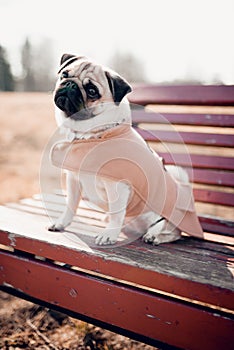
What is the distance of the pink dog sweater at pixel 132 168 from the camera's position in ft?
4.48

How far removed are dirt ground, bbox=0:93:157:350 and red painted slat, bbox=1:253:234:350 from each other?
37cm

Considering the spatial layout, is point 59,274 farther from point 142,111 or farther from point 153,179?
point 142,111

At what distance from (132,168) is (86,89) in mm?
340

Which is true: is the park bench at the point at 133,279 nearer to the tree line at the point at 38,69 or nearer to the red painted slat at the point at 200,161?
the red painted slat at the point at 200,161

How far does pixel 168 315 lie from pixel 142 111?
4.17 ft

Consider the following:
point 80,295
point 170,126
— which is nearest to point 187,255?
point 80,295

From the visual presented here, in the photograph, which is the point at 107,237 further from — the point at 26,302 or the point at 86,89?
the point at 26,302

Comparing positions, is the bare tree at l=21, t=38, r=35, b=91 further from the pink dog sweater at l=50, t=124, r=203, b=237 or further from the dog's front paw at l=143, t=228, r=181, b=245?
the dog's front paw at l=143, t=228, r=181, b=245

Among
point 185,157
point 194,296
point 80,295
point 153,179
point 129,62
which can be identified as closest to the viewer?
point 194,296

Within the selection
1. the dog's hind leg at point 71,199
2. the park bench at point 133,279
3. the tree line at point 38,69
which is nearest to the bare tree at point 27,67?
the tree line at point 38,69

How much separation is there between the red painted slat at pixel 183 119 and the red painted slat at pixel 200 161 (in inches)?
6.9

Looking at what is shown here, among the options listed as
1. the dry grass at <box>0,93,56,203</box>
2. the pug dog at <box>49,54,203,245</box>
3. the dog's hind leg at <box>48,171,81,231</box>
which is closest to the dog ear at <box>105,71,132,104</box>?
the pug dog at <box>49,54,203,245</box>

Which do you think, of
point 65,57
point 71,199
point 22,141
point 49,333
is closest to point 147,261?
point 71,199

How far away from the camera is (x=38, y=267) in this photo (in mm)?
1328
